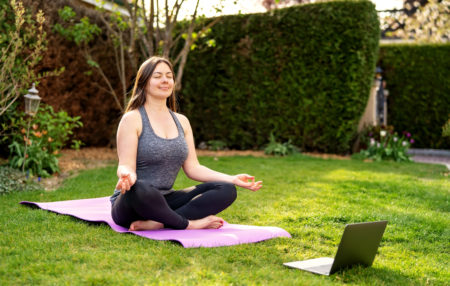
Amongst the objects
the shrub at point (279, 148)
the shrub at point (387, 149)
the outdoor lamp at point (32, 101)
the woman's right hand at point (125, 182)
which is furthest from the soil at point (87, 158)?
the woman's right hand at point (125, 182)

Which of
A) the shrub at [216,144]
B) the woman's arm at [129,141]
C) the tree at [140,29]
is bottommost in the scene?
the shrub at [216,144]

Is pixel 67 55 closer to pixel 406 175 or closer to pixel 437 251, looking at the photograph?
pixel 406 175

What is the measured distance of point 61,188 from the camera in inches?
221

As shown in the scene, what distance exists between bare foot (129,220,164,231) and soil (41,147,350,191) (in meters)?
2.51

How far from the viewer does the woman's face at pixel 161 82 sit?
3623 millimetres

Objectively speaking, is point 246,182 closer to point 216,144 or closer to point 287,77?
point 287,77

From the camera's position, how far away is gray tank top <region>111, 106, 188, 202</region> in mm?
3545

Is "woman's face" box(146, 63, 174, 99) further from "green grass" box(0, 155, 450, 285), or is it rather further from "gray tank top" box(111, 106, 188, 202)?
"green grass" box(0, 155, 450, 285)

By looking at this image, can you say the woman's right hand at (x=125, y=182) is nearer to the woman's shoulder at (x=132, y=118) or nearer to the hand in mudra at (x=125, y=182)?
the hand in mudra at (x=125, y=182)

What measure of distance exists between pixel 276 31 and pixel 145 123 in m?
6.80

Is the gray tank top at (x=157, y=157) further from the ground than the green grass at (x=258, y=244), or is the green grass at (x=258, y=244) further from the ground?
the gray tank top at (x=157, y=157)

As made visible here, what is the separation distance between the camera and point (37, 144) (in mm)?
6148

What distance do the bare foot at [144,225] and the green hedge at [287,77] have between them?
6637mm

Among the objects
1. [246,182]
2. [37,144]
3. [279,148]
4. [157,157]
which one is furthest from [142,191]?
[279,148]
